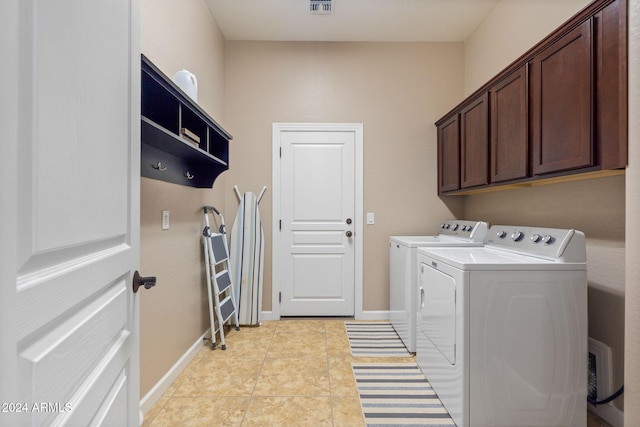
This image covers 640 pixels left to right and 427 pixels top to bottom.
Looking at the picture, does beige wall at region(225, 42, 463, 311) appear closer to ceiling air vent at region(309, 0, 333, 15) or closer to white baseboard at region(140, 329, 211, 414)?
ceiling air vent at region(309, 0, 333, 15)

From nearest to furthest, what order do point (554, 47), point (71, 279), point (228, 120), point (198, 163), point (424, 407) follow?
point (71, 279) < point (554, 47) < point (424, 407) < point (198, 163) < point (228, 120)

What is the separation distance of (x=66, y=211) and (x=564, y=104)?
2117 millimetres

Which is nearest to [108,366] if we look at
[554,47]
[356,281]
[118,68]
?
[118,68]

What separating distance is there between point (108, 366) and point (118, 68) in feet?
2.36

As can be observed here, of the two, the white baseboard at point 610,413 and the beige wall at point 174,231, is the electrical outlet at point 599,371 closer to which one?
the white baseboard at point 610,413

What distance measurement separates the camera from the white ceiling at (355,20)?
8.93 feet

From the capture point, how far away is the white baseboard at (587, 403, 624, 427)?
1604mm

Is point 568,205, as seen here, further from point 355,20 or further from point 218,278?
point 218,278

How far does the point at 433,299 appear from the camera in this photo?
6.51ft

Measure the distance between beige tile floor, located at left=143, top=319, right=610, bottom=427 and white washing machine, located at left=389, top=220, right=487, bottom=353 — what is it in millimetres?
312

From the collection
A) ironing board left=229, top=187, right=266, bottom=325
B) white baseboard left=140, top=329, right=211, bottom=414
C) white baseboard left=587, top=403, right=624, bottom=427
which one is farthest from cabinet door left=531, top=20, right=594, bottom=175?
white baseboard left=140, top=329, right=211, bottom=414

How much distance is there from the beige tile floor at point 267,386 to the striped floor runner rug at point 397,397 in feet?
0.24

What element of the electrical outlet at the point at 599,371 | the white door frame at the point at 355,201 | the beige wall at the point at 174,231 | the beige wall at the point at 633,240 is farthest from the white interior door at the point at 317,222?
the beige wall at the point at 633,240

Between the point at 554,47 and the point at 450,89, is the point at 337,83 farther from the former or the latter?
the point at 554,47
